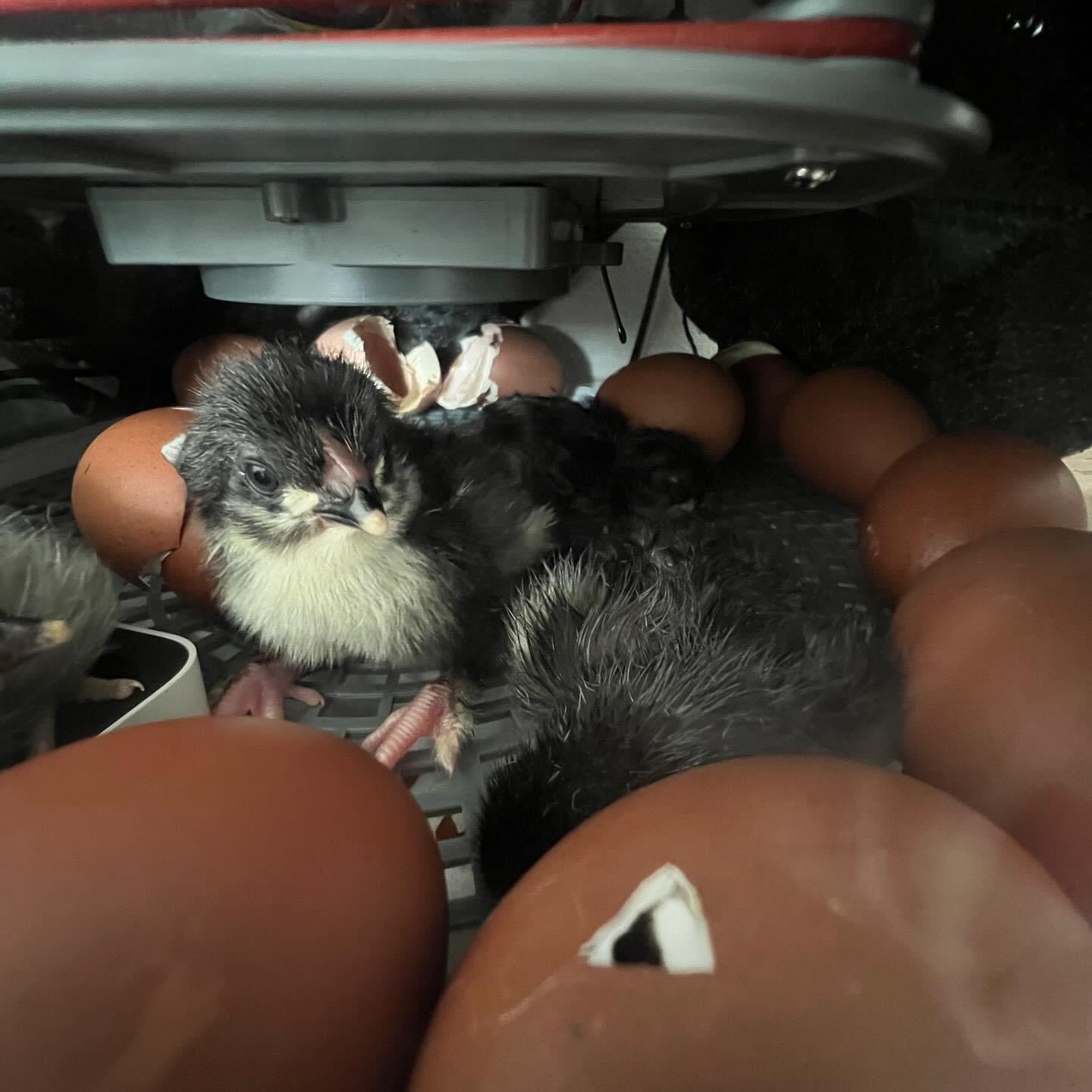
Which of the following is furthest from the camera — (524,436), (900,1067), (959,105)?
(524,436)

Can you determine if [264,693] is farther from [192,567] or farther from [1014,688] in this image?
[1014,688]

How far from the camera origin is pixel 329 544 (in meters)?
0.55

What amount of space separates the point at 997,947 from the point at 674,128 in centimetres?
31

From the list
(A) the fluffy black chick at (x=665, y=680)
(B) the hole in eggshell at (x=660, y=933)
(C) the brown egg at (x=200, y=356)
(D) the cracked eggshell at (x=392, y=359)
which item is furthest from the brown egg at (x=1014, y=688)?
(C) the brown egg at (x=200, y=356)

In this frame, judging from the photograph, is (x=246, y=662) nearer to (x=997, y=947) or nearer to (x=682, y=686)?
(x=682, y=686)

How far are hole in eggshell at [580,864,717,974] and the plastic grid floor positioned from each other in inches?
5.1

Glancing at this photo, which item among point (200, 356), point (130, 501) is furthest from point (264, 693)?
point (200, 356)

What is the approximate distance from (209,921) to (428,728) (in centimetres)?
27

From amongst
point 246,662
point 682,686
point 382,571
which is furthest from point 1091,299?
point 246,662

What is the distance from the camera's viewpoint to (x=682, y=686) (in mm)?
431

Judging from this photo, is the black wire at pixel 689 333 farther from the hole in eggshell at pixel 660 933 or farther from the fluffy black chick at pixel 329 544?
the hole in eggshell at pixel 660 933

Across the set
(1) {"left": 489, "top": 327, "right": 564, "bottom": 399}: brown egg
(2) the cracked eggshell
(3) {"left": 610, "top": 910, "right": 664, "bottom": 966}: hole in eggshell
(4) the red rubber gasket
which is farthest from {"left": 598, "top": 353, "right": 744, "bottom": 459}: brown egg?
(3) {"left": 610, "top": 910, "right": 664, "bottom": 966}: hole in eggshell

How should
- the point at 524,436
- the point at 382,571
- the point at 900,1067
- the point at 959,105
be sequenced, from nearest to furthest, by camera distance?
1. the point at 900,1067
2. the point at 959,105
3. the point at 382,571
4. the point at 524,436

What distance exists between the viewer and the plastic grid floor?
1.36 feet
